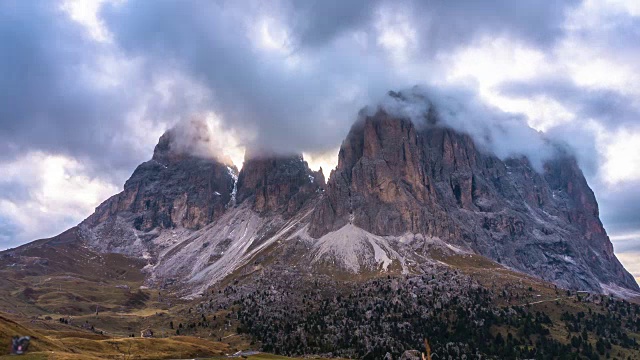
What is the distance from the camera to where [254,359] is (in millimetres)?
188625

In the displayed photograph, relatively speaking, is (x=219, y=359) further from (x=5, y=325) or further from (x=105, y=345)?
(x=5, y=325)

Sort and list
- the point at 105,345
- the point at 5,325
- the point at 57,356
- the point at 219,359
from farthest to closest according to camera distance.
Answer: the point at 219,359, the point at 105,345, the point at 5,325, the point at 57,356

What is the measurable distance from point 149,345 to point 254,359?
37.1 m

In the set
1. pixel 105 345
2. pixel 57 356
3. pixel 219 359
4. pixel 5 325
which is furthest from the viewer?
pixel 219 359

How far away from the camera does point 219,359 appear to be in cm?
17775

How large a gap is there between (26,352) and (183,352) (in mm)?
74927

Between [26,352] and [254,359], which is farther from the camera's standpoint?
[254,359]

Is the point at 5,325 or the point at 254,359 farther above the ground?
the point at 5,325

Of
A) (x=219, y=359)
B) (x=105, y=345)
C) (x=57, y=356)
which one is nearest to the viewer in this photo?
(x=57, y=356)

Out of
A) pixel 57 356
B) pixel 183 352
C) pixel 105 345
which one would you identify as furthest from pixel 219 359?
pixel 57 356

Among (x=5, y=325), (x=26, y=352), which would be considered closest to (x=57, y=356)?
(x=26, y=352)

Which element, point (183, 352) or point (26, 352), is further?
point (183, 352)

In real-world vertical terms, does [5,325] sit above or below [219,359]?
above

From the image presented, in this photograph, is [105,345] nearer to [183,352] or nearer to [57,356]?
[183,352]
